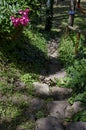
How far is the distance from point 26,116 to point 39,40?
6023 mm

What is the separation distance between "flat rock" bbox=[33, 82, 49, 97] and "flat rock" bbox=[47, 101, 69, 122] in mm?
690

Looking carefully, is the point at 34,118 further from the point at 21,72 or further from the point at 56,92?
the point at 21,72

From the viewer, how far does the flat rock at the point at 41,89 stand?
866cm

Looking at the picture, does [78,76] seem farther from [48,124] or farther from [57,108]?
[48,124]

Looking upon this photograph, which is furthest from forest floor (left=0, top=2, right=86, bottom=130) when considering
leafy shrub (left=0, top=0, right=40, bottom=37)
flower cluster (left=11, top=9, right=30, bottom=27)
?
flower cluster (left=11, top=9, right=30, bottom=27)

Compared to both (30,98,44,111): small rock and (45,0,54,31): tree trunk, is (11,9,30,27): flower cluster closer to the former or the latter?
(30,98,44,111): small rock

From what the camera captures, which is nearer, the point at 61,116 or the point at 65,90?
the point at 61,116

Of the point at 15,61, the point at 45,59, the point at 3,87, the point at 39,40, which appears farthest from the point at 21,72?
the point at 39,40

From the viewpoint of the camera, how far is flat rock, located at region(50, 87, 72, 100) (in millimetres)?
8695

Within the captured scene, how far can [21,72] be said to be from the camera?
31.1 feet

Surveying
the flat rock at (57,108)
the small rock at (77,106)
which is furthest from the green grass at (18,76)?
the small rock at (77,106)

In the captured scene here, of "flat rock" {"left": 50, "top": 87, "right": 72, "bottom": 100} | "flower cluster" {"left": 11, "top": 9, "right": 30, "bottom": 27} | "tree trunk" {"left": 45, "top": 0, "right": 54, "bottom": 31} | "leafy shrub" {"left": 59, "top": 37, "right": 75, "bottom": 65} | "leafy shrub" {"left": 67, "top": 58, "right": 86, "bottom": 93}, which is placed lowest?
"flat rock" {"left": 50, "top": 87, "right": 72, "bottom": 100}

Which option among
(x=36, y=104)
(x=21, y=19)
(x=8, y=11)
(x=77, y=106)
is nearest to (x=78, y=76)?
(x=77, y=106)

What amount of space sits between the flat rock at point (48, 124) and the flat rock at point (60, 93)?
1.78 metres
